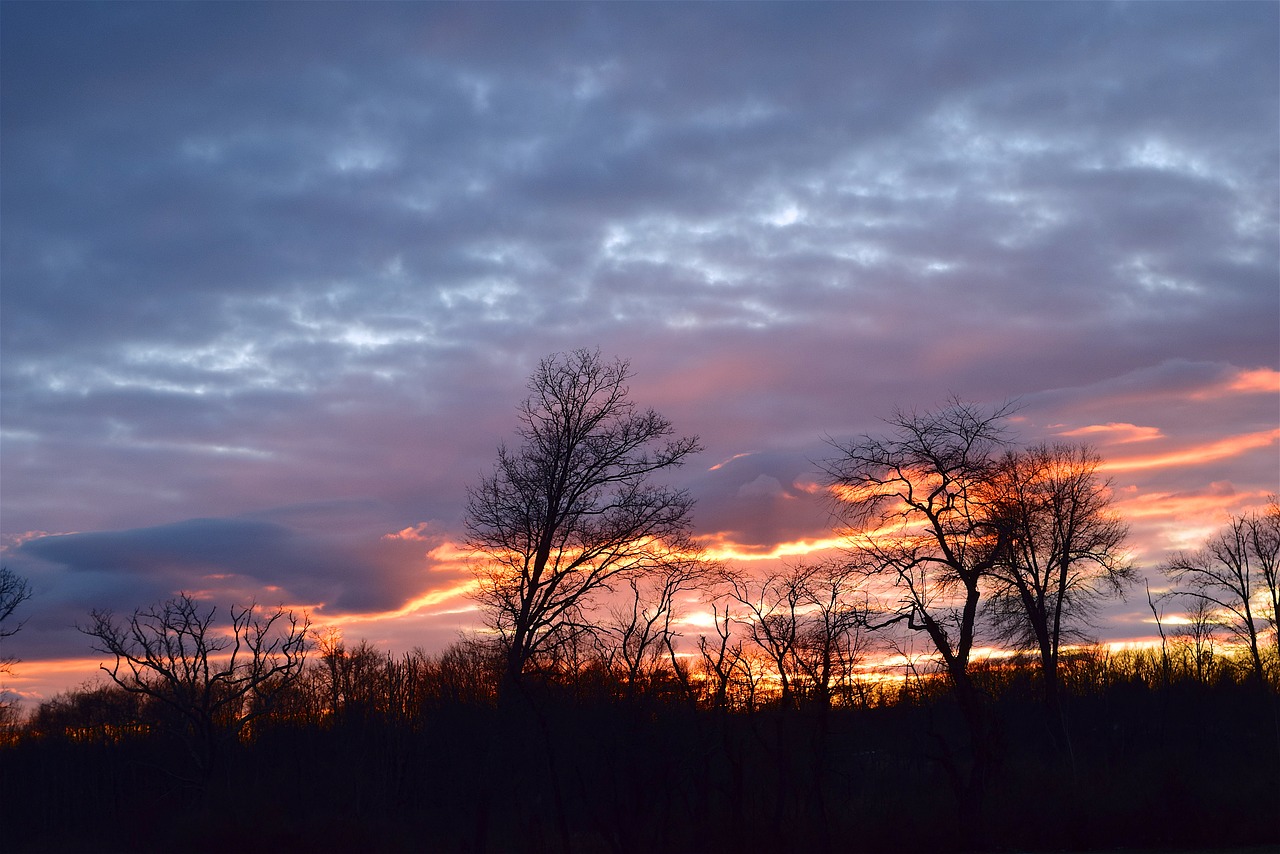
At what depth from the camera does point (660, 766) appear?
25.7 metres

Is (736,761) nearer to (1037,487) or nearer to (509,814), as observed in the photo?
(509,814)

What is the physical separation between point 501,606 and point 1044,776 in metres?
19.1

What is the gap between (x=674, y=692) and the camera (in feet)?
90.7

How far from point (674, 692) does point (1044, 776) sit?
48.3 feet

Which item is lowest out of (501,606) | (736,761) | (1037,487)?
(736,761)

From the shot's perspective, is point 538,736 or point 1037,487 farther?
point 1037,487

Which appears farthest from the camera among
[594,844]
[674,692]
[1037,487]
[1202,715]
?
[1202,715]

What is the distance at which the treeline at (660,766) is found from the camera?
26.7 meters

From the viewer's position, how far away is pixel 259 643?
49.8 meters

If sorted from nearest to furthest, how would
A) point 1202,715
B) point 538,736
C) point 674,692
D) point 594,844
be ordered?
point 674,692
point 594,844
point 538,736
point 1202,715

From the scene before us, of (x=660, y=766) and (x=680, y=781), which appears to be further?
(x=680, y=781)

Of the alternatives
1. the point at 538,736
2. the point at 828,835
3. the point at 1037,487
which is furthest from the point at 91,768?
the point at 1037,487

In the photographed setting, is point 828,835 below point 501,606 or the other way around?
below

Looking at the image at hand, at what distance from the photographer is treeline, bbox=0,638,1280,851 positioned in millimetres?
26656
